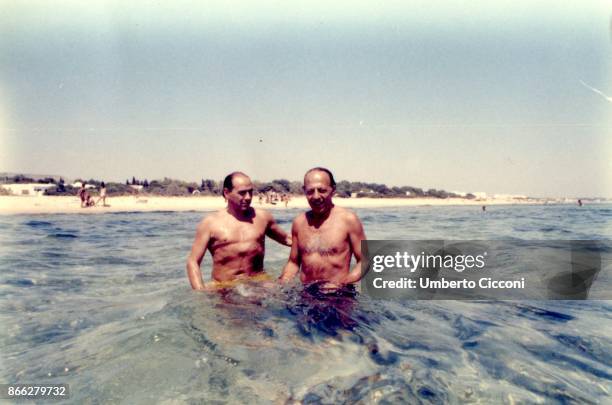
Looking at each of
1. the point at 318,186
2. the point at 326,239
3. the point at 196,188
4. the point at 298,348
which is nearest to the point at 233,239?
the point at 326,239

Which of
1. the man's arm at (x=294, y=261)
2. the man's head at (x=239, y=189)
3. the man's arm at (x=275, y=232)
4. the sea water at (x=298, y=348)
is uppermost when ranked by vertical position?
the man's head at (x=239, y=189)

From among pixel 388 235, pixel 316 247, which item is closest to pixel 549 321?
pixel 316 247

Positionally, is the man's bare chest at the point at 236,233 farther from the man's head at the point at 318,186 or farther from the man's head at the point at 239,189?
the man's head at the point at 318,186

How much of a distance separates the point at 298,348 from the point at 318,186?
5.87 ft

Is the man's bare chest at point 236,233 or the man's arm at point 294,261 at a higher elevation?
the man's bare chest at point 236,233

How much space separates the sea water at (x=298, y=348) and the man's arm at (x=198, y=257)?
165 mm

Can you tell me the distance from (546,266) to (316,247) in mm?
4928

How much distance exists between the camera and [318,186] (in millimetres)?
4117

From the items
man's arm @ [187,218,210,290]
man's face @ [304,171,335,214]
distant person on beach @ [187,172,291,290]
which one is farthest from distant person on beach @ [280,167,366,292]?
man's arm @ [187,218,210,290]

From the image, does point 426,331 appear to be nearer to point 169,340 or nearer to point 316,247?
point 316,247

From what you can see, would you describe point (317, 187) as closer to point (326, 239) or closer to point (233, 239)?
point (326, 239)

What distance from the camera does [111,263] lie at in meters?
7.51

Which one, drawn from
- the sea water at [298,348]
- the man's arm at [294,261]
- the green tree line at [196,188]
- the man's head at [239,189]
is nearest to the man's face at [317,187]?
the man's arm at [294,261]

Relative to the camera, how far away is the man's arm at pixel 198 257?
13.8 feet
